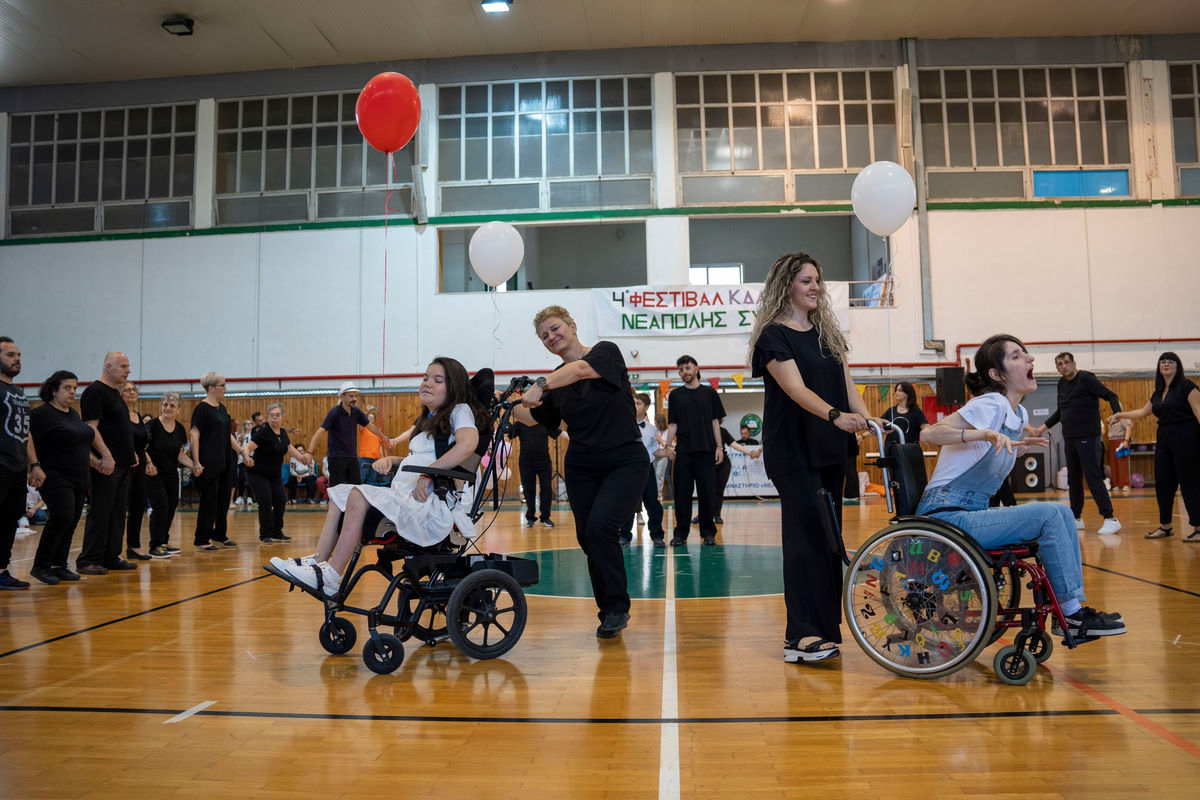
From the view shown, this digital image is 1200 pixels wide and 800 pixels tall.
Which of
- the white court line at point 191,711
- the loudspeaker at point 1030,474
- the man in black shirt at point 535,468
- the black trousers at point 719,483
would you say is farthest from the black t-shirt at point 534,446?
the loudspeaker at point 1030,474

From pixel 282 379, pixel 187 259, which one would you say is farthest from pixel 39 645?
pixel 187 259

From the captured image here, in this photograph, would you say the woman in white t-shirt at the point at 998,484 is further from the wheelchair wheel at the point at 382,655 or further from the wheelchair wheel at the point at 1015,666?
the wheelchair wheel at the point at 382,655

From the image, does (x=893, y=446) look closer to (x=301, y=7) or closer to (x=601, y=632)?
(x=601, y=632)

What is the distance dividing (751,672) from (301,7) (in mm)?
14136

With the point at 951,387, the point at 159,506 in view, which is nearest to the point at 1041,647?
the point at 159,506

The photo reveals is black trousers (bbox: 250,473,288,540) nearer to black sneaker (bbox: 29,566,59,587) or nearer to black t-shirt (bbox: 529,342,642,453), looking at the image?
black sneaker (bbox: 29,566,59,587)

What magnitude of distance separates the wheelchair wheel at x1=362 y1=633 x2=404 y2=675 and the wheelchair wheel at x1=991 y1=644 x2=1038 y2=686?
7.42 feet

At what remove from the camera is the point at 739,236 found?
19844 millimetres

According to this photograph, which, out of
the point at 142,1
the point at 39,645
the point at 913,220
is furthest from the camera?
the point at 913,220

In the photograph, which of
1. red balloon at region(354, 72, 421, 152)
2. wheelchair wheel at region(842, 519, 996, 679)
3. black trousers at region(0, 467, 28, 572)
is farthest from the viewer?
Result: red balloon at region(354, 72, 421, 152)

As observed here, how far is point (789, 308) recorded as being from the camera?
3811mm

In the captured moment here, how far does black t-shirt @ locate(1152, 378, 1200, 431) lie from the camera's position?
7.47 meters

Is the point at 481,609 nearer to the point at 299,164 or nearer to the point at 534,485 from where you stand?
the point at 534,485

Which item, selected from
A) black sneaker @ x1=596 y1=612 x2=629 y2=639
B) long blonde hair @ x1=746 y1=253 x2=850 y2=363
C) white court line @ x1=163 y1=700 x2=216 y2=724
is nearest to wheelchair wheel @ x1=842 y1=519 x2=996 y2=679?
long blonde hair @ x1=746 y1=253 x2=850 y2=363
